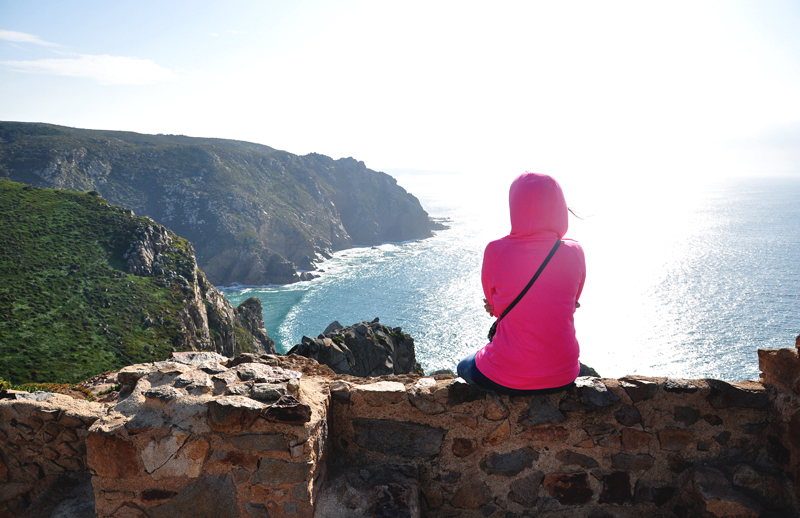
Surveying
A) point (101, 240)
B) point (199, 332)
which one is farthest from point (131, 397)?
point (101, 240)

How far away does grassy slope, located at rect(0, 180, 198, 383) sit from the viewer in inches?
1260

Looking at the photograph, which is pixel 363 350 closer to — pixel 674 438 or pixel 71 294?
pixel 674 438

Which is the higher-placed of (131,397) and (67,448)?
(131,397)

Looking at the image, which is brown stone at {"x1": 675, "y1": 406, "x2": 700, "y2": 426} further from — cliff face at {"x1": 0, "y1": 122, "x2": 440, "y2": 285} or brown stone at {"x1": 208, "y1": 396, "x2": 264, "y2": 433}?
cliff face at {"x1": 0, "y1": 122, "x2": 440, "y2": 285}

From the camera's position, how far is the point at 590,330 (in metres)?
65.5

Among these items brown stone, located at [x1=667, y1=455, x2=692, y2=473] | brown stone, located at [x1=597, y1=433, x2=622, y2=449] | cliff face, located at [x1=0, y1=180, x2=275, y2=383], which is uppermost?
brown stone, located at [x1=597, y1=433, x2=622, y2=449]

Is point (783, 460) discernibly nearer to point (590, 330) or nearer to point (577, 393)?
point (577, 393)

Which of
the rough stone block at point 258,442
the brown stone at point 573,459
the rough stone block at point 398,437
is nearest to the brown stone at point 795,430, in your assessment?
the brown stone at point 573,459

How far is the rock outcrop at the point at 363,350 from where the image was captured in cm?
1925

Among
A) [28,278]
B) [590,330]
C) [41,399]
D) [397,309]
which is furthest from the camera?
[397,309]

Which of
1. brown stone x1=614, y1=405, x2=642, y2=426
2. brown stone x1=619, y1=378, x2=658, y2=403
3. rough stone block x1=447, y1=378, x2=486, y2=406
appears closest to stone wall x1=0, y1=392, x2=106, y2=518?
rough stone block x1=447, y1=378, x2=486, y2=406

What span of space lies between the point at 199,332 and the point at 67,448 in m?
45.5

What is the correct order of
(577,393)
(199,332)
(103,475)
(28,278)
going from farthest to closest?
(199,332) → (28,278) → (577,393) → (103,475)

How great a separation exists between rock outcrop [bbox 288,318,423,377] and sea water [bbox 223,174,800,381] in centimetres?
2359
